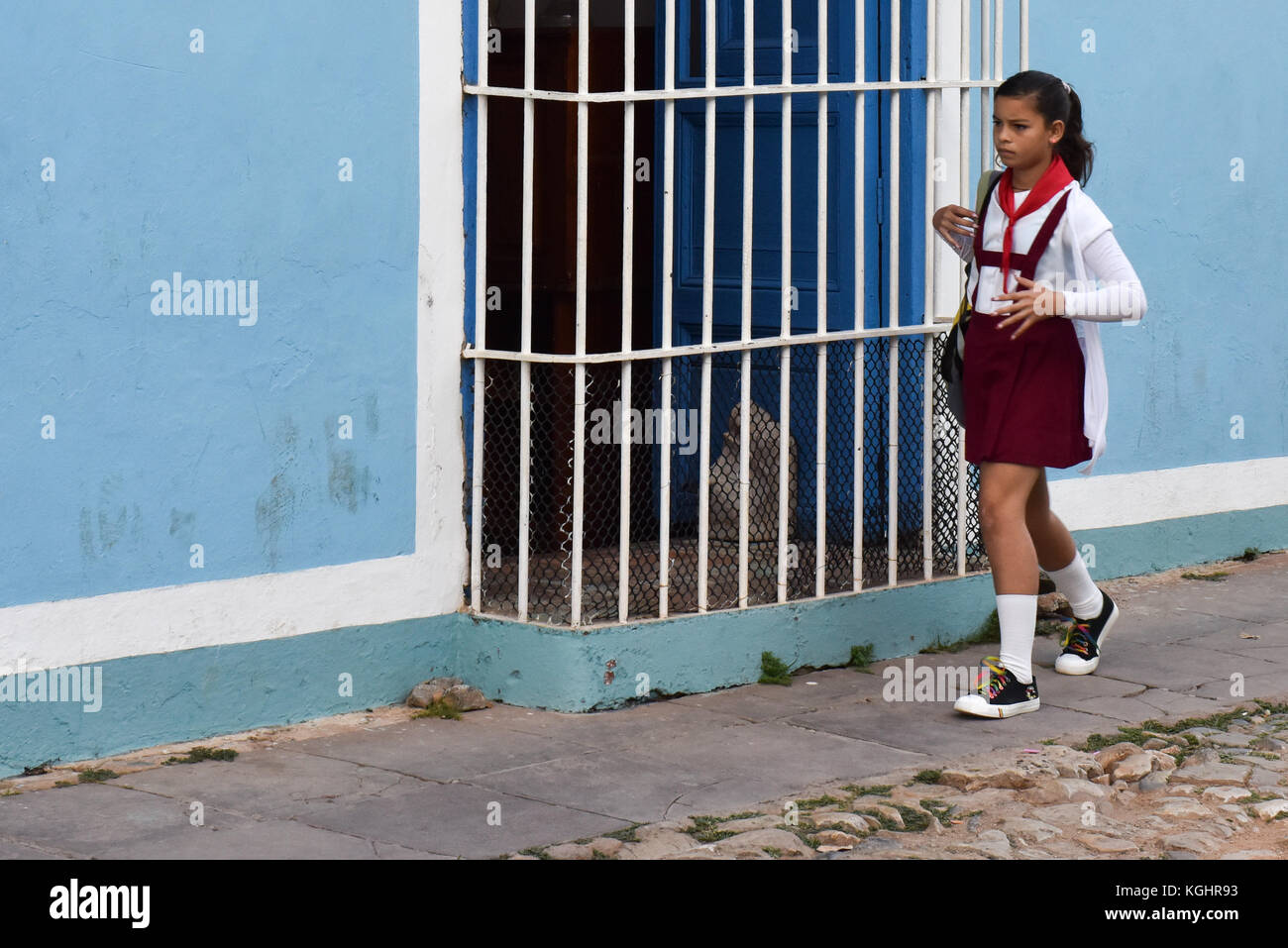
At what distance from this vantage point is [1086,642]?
641cm

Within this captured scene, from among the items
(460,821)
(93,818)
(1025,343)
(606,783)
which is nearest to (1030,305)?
(1025,343)

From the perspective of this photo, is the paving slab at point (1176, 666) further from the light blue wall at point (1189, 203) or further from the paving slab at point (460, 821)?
the paving slab at point (460, 821)

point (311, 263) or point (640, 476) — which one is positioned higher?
point (311, 263)

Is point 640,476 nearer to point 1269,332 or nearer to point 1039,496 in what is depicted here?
point 1039,496

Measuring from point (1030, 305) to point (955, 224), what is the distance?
0.61 meters

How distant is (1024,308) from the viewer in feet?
18.5

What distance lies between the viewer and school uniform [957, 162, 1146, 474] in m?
5.72

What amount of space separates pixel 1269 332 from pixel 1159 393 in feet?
2.63

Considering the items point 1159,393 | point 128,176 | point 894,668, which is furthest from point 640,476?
point 1159,393

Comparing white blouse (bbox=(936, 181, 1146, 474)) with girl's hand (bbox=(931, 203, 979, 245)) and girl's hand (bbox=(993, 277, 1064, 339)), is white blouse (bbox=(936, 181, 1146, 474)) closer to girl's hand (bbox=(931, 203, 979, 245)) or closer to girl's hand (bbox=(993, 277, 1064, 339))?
girl's hand (bbox=(993, 277, 1064, 339))

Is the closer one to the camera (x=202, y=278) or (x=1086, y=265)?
(x=202, y=278)

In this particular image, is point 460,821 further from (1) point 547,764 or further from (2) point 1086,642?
(2) point 1086,642

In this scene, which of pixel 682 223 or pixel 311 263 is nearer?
pixel 311 263

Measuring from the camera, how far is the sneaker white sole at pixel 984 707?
5793 millimetres
